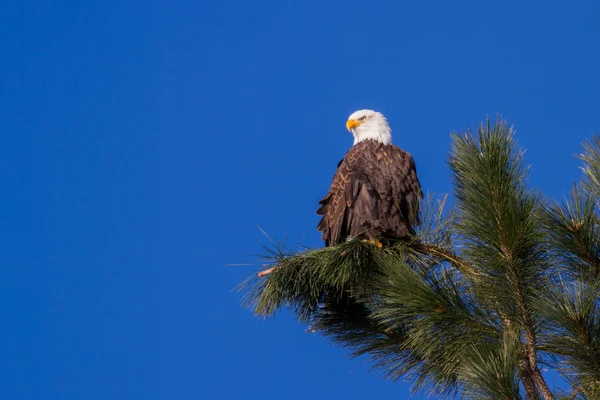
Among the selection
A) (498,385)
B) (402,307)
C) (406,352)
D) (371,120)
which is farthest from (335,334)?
(371,120)

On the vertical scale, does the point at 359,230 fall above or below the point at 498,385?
above

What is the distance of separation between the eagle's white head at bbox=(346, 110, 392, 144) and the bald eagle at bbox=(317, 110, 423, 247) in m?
0.13

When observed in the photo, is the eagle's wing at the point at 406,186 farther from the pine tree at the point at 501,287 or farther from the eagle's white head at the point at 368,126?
the pine tree at the point at 501,287

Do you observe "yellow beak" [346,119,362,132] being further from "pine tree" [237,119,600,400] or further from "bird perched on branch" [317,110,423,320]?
"pine tree" [237,119,600,400]

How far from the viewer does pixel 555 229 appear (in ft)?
15.0

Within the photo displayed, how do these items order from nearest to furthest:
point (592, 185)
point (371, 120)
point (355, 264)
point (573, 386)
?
1. point (573, 386)
2. point (592, 185)
3. point (355, 264)
4. point (371, 120)

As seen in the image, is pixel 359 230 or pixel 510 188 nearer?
pixel 510 188

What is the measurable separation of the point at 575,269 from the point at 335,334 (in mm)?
1558

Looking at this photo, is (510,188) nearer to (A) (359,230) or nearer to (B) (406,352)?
(B) (406,352)

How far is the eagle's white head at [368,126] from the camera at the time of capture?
707 cm

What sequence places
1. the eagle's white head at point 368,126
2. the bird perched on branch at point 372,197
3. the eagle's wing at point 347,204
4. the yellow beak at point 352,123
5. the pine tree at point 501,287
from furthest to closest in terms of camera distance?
the yellow beak at point 352,123
the eagle's white head at point 368,126
the eagle's wing at point 347,204
the bird perched on branch at point 372,197
the pine tree at point 501,287

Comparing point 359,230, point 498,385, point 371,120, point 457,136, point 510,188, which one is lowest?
point 498,385

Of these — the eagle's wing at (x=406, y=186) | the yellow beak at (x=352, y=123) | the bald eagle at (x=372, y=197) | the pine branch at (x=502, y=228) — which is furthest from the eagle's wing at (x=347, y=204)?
the pine branch at (x=502, y=228)

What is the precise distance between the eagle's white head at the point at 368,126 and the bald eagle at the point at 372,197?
0.42 ft
